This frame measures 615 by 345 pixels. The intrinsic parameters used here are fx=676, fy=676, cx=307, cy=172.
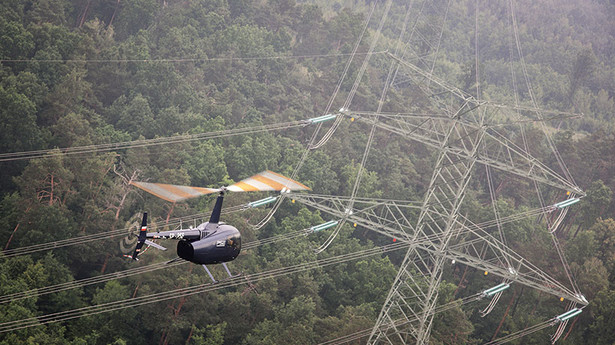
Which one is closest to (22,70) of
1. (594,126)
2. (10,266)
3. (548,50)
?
(10,266)

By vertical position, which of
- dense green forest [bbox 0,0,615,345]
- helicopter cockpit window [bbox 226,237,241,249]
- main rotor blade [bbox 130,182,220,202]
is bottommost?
dense green forest [bbox 0,0,615,345]

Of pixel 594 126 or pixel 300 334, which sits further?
pixel 594 126

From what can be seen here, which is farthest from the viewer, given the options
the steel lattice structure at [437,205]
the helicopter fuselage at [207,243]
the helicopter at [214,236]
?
the steel lattice structure at [437,205]

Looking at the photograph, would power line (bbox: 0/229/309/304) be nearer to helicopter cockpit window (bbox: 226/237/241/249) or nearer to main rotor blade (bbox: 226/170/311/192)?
helicopter cockpit window (bbox: 226/237/241/249)

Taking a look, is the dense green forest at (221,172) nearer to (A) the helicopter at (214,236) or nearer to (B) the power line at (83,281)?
(B) the power line at (83,281)

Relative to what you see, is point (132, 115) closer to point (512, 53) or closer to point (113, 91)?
point (113, 91)

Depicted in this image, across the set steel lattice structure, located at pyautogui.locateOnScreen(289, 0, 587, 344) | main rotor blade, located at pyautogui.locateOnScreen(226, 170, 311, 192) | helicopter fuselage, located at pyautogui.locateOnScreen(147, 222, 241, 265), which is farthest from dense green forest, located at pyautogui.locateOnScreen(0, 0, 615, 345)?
main rotor blade, located at pyautogui.locateOnScreen(226, 170, 311, 192)

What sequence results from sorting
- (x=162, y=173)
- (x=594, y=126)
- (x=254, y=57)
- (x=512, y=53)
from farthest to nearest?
1. (x=512, y=53)
2. (x=594, y=126)
3. (x=254, y=57)
4. (x=162, y=173)

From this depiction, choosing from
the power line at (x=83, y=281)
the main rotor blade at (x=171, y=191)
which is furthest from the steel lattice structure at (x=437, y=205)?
the main rotor blade at (x=171, y=191)

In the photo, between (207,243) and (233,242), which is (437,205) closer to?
(233,242)
